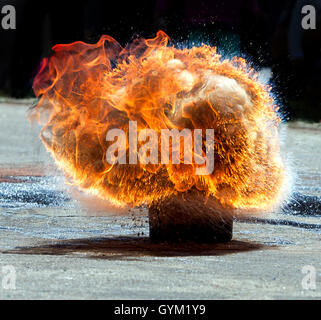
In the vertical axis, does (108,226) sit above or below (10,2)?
below

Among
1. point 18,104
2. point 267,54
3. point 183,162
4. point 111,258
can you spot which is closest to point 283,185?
point 183,162

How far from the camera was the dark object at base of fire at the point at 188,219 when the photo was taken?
23.4 feet

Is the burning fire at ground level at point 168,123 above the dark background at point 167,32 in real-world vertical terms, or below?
below

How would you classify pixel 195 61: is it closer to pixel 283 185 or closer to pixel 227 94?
pixel 227 94

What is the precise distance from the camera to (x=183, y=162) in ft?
23.0

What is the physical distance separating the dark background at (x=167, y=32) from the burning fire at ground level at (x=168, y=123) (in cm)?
664

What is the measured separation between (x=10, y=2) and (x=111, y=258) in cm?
1150

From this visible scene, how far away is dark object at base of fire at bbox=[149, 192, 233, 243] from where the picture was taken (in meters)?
7.13

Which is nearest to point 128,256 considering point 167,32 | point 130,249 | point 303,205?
point 130,249

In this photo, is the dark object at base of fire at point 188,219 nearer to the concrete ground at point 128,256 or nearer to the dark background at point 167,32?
the concrete ground at point 128,256

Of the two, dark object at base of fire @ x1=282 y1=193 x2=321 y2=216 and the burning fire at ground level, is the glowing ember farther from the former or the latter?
dark object at base of fire @ x1=282 y1=193 x2=321 y2=216

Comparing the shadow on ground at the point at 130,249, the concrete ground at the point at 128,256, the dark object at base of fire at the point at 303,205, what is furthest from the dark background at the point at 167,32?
the shadow on ground at the point at 130,249

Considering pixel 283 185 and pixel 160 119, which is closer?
pixel 160 119

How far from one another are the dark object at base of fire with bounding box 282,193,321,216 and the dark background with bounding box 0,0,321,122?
4.11 meters
